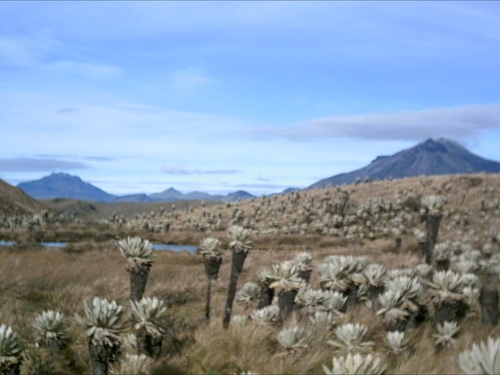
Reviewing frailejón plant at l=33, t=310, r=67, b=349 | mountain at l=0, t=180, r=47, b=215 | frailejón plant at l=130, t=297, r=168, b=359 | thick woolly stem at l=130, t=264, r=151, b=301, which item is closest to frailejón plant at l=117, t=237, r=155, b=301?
thick woolly stem at l=130, t=264, r=151, b=301

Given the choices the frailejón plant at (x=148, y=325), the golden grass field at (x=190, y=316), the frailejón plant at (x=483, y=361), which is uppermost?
the frailejón plant at (x=483, y=361)

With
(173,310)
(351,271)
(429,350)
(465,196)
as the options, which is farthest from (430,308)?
(465,196)

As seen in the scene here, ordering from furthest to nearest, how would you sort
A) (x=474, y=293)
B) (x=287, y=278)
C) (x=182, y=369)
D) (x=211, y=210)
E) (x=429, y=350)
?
(x=211, y=210), (x=474, y=293), (x=287, y=278), (x=429, y=350), (x=182, y=369)

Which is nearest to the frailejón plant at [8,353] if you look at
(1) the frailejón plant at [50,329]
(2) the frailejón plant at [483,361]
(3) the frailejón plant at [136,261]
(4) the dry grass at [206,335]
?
(4) the dry grass at [206,335]

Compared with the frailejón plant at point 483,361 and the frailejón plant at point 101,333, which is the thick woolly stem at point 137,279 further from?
the frailejón plant at point 483,361

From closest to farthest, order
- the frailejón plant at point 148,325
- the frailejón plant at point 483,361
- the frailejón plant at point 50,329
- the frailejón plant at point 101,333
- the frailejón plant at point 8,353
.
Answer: the frailejón plant at point 483,361, the frailejón plant at point 8,353, the frailejón plant at point 101,333, the frailejón plant at point 148,325, the frailejón plant at point 50,329

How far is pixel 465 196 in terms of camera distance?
5894cm

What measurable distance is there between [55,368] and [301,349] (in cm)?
348

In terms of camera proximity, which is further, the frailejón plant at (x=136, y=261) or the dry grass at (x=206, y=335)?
the frailejón plant at (x=136, y=261)

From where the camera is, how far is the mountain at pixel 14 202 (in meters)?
81.8

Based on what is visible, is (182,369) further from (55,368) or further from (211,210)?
(211,210)

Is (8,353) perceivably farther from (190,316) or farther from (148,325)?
(190,316)

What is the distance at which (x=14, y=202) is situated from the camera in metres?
88.1

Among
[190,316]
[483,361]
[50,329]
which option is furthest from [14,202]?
[483,361]
